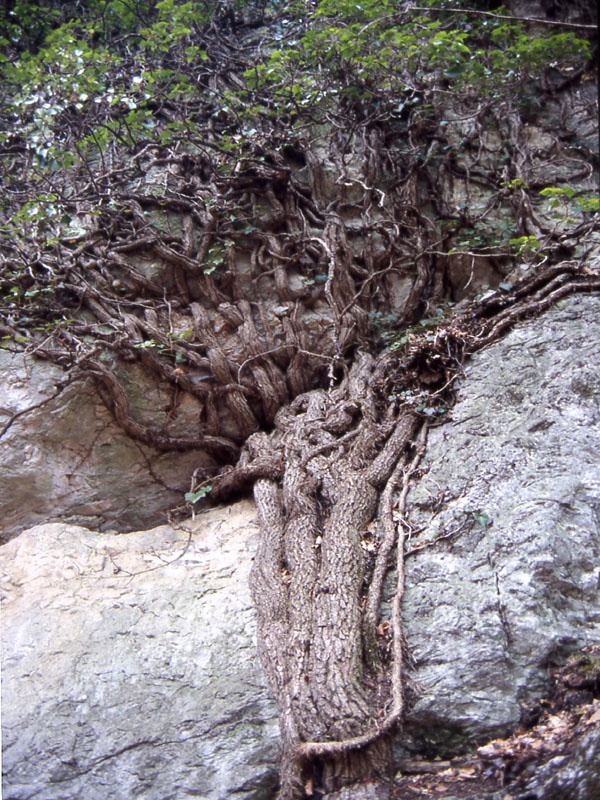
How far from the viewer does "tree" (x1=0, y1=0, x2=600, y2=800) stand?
11.5 feet

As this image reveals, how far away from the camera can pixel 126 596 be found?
124 inches

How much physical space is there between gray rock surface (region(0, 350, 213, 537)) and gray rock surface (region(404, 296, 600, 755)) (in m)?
1.82

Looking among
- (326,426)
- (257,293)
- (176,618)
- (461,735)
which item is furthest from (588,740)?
(257,293)

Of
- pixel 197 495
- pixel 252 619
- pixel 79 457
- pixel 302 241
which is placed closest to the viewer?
pixel 252 619

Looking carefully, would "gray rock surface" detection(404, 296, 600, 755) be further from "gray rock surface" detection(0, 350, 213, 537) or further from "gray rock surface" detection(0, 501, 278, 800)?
"gray rock surface" detection(0, 350, 213, 537)

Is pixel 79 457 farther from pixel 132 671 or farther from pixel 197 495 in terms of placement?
pixel 132 671

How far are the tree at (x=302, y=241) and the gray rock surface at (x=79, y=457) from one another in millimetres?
129

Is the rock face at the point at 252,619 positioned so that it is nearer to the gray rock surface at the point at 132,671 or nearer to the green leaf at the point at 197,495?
the gray rock surface at the point at 132,671

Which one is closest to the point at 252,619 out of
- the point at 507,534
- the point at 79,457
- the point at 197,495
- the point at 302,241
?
the point at 197,495

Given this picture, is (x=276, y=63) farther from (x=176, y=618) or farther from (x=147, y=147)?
(x=176, y=618)

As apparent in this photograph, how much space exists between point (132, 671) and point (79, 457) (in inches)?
65.0

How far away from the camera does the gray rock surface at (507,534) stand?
2.43 m

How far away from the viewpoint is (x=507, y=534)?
2.85 metres

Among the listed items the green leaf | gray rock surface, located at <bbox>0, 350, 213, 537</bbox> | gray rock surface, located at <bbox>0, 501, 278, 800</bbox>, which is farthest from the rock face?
gray rock surface, located at <bbox>0, 350, 213, 537</bbox>
